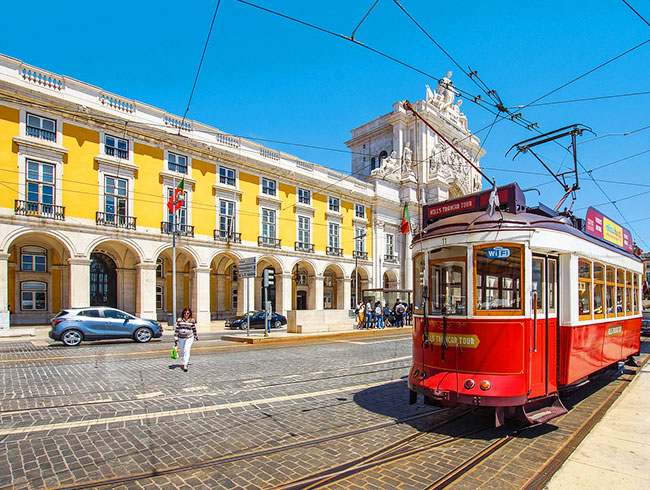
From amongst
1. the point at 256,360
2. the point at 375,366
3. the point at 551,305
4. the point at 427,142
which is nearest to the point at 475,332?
the point at 551,305

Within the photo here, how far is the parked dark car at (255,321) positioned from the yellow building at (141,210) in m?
3.03

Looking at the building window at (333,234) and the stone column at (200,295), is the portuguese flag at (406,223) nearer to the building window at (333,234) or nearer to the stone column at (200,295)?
the building window at (333,234)

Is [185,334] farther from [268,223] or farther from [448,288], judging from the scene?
[268,223]

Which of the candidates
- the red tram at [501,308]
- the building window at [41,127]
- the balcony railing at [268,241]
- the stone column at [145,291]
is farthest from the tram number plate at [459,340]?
the balcony railing at [268,241]

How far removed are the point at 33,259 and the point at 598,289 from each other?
2961cm

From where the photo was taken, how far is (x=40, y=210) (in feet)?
72.4

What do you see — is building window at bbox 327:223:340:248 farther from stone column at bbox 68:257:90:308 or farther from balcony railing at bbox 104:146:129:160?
stone column at bbox 68:257:90:308

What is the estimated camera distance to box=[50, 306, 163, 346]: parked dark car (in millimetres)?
16078

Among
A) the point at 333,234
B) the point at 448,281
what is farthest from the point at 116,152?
the point at 448,281

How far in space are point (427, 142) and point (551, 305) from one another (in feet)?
151

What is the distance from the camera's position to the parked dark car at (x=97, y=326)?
16078mm

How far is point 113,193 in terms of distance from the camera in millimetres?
24891

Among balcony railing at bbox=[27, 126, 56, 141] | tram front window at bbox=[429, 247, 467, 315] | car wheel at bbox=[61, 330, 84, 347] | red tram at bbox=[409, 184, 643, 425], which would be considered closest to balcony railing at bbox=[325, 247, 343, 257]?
balcony railing at bbox=[27, 126, 56, 141]

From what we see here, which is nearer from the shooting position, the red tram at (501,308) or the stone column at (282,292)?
the red tram at (501,308)
